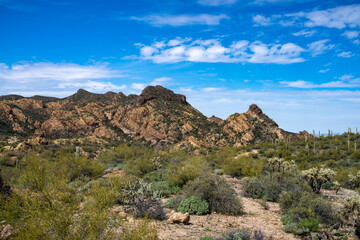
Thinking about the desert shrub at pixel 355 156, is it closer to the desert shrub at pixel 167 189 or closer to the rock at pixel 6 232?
the desert shrub at pixel 167 189

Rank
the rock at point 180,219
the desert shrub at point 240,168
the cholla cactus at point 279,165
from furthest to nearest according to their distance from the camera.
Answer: the desert shrub at point 240,168
the cholla cactus at point 279,165
the rock at point 180,219

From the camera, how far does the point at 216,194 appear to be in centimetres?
1138

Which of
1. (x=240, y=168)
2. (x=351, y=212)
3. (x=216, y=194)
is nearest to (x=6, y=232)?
(x=216, y=194)

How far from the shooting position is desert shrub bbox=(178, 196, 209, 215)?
10992mm

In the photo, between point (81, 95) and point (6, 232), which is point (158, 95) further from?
point (6, 232)

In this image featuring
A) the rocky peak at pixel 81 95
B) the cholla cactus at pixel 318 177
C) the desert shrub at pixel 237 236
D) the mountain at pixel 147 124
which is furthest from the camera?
the rocky peak at pixel 81 95

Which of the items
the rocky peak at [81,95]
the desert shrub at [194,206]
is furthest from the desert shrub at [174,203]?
the rocky peak at [81,95]

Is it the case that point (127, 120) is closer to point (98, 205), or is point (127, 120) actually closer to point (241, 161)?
point (241, 161)

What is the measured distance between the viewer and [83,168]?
786 inches

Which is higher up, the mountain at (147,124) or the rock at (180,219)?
the mountain at (147,124)

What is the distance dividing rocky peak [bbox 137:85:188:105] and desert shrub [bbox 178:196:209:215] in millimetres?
65407

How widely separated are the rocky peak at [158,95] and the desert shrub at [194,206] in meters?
65.4

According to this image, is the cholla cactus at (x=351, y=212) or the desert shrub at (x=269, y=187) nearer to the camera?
the cholla cactus at (x=351, y=212)

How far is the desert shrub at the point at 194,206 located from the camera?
10992mm
